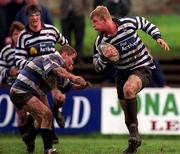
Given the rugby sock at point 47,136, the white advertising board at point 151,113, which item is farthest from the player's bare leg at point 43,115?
the white advertising board at point 151,113

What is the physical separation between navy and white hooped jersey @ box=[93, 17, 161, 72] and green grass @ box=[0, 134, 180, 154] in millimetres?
1411

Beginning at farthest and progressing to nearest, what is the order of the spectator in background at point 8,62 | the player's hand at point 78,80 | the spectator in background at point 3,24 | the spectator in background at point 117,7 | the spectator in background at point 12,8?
the spectator in background at point 12,8 < the spectator in background at point 3,24 < the spectator in background at point 117,7 < the spectator in background at point 8,62 < the player's hand at point 78,80

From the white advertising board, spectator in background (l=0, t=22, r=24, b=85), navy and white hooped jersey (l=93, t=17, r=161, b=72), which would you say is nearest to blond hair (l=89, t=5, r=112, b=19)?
navy and white hooped jersey (l=93, t=17, r=161, b=72)

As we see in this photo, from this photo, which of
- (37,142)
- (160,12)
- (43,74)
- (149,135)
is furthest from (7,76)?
(160,12)

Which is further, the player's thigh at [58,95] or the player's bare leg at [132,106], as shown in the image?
the player's thigh at [58,95]

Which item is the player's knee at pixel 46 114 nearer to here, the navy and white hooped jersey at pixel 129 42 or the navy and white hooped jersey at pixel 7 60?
the navy and white hooped jersey at pixel 129 42

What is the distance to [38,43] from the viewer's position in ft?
53.3

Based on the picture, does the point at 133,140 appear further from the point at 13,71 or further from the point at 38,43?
the point at 13,71

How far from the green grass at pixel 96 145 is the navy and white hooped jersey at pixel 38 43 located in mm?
1493

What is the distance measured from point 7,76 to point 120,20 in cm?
434

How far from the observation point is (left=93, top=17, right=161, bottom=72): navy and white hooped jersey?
14.5 meters

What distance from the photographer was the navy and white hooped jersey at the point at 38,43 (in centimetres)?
1619

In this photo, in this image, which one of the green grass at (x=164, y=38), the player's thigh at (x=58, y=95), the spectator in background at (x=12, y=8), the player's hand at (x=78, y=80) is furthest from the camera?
the green grass at (x=164, y=38)

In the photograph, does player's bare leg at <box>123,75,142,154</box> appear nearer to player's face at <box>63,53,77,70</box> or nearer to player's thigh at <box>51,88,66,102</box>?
player's face at <box>63,53,77,70</box>
